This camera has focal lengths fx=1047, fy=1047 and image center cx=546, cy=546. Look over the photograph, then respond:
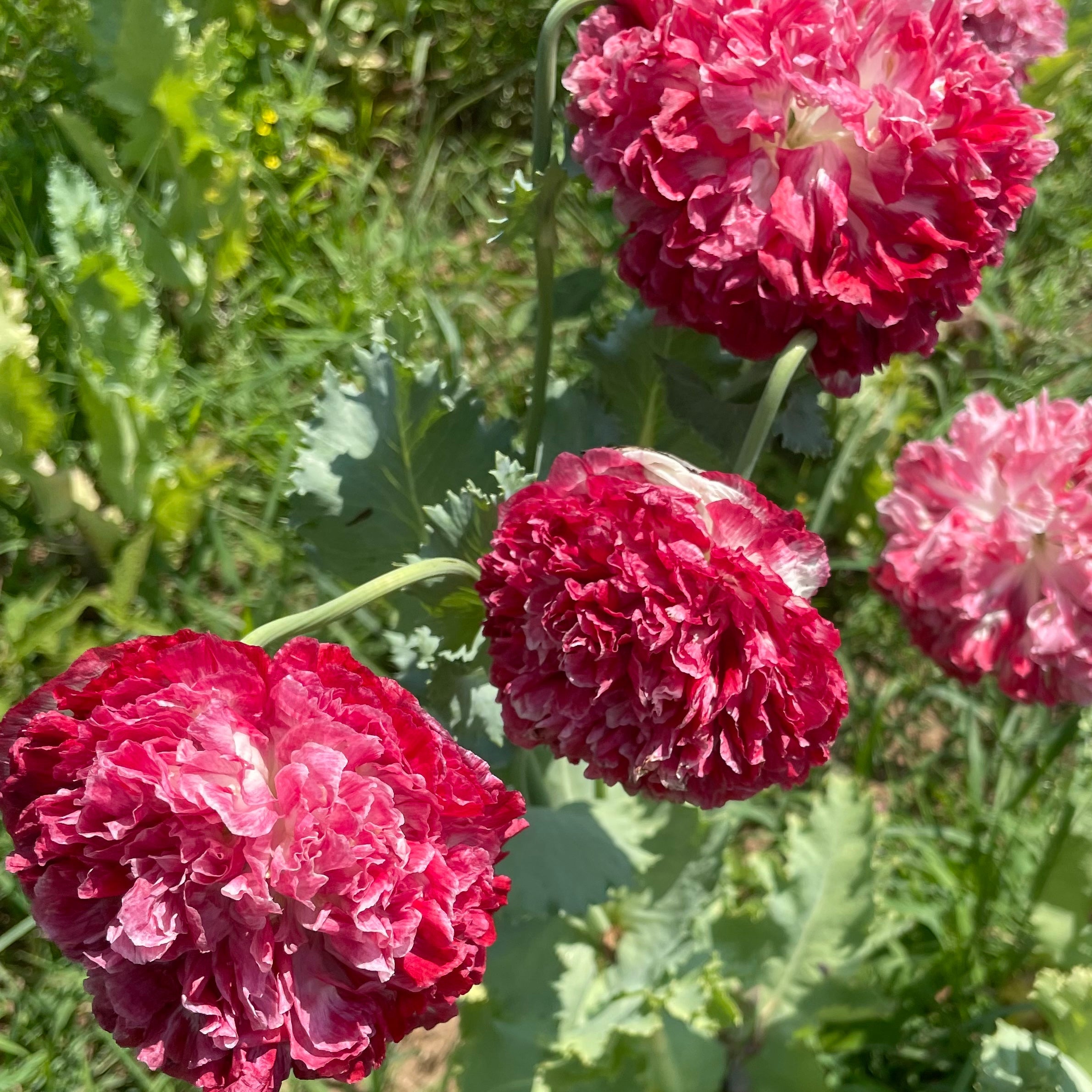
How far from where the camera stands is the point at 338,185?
2172 mm

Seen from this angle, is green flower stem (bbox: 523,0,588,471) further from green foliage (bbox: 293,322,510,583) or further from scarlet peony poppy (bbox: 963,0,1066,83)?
scarlet peony poppy (bbox: 963,0,1066,83)

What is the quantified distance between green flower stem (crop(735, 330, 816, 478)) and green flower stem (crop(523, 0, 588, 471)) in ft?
0.79

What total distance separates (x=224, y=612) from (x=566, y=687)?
1.11 meters

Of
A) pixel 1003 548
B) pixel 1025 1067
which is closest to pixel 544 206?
pixel 1003 548

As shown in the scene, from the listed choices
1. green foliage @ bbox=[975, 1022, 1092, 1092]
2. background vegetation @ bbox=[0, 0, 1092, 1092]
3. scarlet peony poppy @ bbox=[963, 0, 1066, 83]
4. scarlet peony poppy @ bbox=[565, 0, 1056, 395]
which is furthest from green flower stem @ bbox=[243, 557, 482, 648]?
green foliage @ bbox=[975, 1022, 1092, 1092]

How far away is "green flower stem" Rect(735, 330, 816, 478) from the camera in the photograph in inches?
31.2

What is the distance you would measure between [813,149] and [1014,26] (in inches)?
9.8

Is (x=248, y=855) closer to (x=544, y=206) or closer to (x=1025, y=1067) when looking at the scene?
(x=544, y=206)

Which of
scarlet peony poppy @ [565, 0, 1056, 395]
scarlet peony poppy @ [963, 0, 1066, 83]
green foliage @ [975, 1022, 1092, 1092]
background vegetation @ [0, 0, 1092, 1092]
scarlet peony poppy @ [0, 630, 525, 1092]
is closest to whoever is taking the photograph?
scarlet peony poppy @ [0, 630, 525, 1092]

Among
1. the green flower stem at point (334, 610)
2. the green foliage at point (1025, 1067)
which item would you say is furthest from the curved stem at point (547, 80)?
the green foliage at point (1025, 1067)

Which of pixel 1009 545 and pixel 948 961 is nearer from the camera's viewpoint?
pixel 1009 545

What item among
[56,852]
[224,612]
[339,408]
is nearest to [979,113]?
[339,408]

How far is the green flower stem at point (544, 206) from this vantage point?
842 mm

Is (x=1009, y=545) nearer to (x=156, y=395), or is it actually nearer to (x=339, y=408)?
(x=339, y=408)
